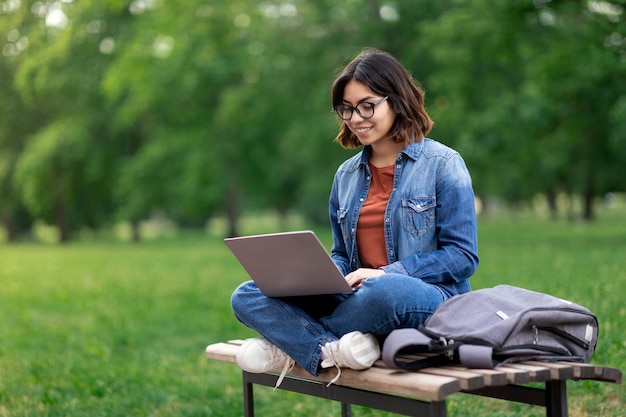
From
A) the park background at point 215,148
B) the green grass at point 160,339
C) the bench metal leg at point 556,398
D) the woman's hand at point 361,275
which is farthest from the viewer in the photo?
the park background at point 215,148

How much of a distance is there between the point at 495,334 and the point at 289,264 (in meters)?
0.80

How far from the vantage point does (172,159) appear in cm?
3303

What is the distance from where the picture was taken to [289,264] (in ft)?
11.9

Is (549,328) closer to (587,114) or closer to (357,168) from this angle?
(357,168)

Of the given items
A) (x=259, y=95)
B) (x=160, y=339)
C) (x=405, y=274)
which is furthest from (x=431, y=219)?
(x=259, y=95)

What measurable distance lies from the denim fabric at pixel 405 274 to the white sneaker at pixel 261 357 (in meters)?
0.10

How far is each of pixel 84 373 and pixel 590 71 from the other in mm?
14951

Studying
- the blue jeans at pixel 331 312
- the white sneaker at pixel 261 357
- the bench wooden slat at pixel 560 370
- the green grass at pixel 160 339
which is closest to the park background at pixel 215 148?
the green grass at pixel 160 339

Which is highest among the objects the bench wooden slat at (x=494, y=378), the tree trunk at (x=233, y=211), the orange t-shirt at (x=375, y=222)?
the orange t-shirt at (x=375, y=222)

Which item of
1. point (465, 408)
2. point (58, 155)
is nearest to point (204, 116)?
point (58, 155)

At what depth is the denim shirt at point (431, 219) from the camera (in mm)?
3717

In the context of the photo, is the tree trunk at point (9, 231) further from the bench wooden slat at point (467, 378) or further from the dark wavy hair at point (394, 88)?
the bench wooden slat at point (467, 378)

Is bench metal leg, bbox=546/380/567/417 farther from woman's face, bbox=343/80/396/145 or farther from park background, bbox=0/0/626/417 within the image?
park background, bbox=0/0/626/417

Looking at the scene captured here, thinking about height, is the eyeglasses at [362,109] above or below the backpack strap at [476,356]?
above
